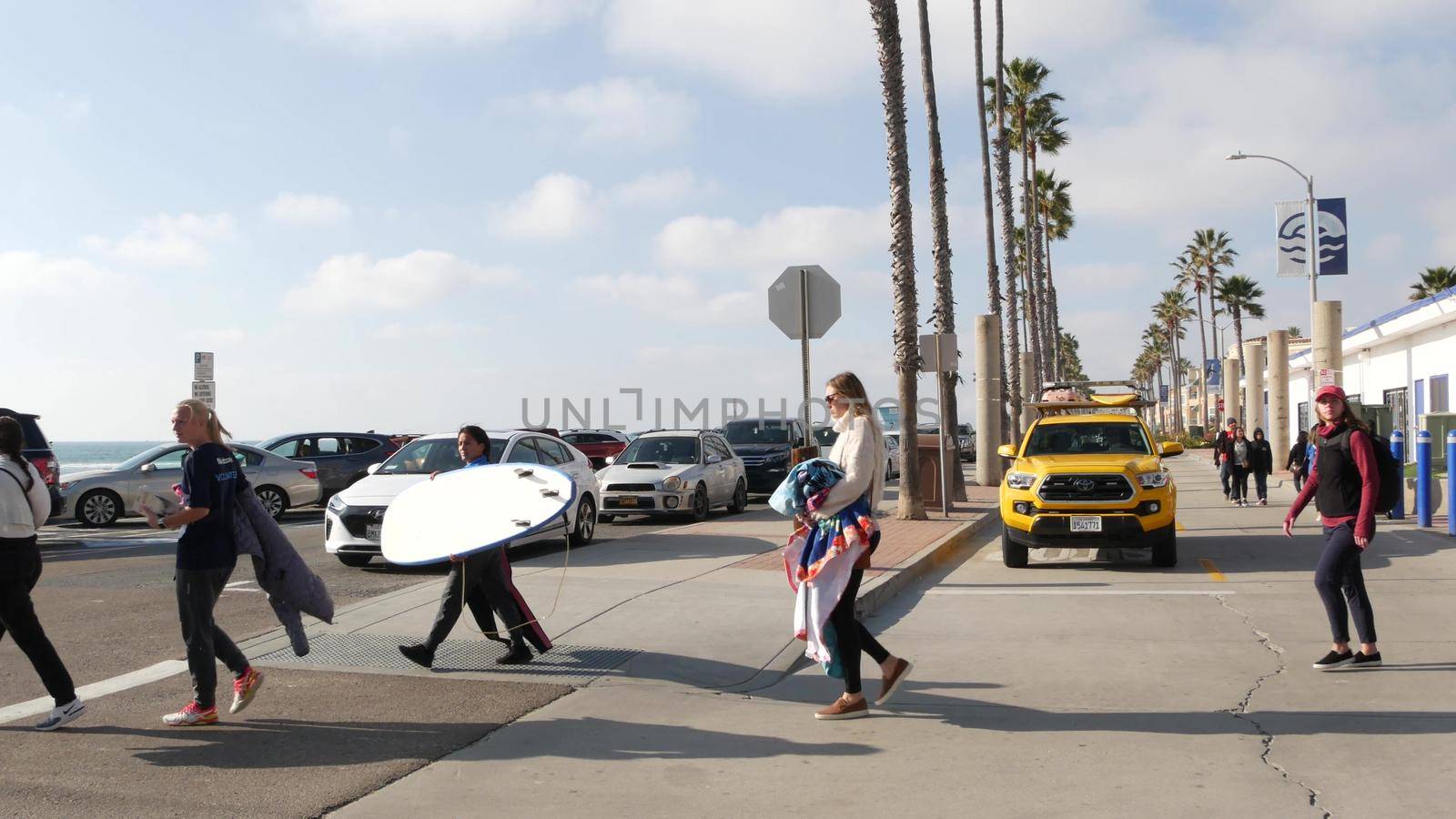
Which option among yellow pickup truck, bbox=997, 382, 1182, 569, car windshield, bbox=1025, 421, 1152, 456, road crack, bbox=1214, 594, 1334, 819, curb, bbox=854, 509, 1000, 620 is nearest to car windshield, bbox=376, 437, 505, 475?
curb, bbox=854, 509, 1000, 620

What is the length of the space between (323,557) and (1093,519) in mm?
9051

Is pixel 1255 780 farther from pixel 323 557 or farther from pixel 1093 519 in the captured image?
pixel 323 557

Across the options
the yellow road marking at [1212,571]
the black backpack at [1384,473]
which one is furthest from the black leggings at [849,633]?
the yellow road marking at [1212,571]

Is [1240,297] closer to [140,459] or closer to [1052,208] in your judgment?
[1052,208]

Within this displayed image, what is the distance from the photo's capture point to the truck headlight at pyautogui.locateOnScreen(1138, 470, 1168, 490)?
1301cm

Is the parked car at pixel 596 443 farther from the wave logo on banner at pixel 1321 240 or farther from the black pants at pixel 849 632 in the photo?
the black pants at pixel 849 632

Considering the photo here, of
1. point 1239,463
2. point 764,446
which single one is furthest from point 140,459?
point 1239,463

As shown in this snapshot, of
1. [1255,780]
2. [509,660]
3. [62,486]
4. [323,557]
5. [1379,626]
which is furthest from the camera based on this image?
[62,486]

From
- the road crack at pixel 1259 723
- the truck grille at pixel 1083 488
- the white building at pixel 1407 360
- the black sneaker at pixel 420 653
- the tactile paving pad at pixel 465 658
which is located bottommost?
the road crack at pixel 1259 723

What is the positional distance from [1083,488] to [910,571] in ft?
7.96

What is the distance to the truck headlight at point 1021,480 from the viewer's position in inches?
526

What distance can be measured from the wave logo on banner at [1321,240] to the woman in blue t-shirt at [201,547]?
2606 centimetres

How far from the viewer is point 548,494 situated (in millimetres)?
7145

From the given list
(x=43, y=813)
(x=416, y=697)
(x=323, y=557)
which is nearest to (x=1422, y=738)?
(x=416, y=697)
